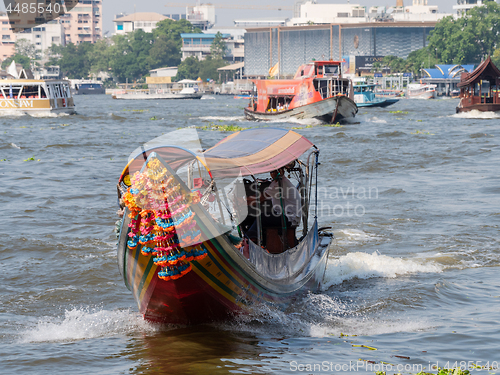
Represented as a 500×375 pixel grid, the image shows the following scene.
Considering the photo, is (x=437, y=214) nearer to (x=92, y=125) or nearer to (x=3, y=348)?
(x=3, y=348)

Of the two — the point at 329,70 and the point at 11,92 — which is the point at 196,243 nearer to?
the point at 329,70

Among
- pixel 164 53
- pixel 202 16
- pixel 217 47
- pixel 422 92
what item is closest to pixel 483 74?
pixel 422 92

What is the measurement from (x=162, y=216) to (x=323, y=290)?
3.94 metres

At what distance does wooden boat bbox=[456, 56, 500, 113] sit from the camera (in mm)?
35938

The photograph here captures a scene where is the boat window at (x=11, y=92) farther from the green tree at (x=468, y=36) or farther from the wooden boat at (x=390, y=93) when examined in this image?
the green tree at (x=468, y=36)

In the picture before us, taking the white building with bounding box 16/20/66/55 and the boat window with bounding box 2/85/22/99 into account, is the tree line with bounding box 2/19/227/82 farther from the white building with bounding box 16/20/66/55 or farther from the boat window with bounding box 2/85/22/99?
the boat window with bounding box 2/85/22/99

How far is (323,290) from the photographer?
8.87 m

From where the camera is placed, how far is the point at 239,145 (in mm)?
7539

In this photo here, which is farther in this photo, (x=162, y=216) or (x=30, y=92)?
(x=30, y=92)

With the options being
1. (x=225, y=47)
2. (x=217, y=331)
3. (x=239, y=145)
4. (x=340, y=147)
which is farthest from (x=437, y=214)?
(x=225, y=47)

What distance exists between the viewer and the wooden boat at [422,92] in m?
75.2

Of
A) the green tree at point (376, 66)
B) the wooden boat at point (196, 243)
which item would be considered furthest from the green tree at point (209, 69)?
the wooden boat at point (196, 243)

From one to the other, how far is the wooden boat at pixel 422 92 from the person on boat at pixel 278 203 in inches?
2797

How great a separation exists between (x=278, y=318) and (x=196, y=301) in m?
1.25
